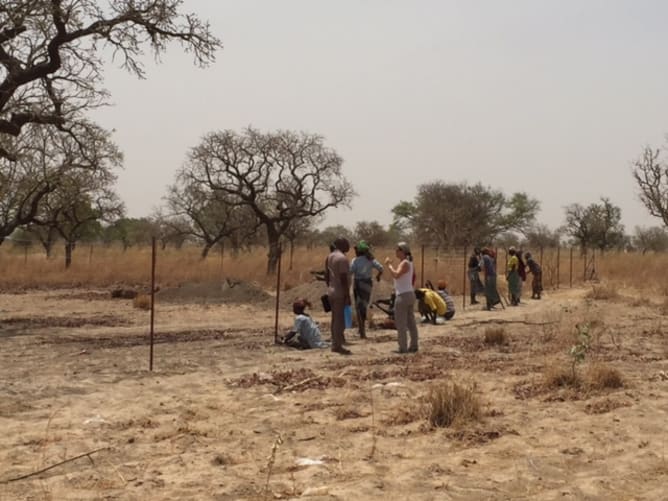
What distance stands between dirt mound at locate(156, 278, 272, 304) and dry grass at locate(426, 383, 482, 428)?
14.5 metres

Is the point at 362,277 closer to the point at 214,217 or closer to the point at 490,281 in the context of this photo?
the point at 490,281

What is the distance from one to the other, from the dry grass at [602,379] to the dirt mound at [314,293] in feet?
36.9

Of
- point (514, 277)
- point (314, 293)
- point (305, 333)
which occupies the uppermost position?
point (514, 277)

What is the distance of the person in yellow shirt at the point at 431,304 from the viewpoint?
→ 45.9ft

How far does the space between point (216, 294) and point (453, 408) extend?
15.6m

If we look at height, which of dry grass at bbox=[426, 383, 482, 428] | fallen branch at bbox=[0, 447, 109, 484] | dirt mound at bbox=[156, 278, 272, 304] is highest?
dirt mound at bbox=[156, 278, 272, 304]

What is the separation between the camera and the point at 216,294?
68.7 ft

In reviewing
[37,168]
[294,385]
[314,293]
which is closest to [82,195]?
[37,168]

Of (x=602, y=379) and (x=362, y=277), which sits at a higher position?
(x=362, y=277)

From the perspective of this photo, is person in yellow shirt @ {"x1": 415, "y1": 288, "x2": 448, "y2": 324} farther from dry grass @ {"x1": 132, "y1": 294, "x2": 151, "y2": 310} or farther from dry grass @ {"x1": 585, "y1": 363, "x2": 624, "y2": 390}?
dry grass @ {"x1": 132, "y1": 294, "x2": 151, "y2": 310}

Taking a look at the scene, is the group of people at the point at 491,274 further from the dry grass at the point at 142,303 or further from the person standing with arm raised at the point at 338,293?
the dry grass at the point at 142,303

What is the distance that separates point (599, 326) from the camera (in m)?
12.7

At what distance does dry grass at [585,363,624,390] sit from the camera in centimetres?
713

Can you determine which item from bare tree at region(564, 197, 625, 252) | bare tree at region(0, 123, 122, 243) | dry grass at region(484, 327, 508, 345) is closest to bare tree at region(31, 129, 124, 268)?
bare tree at region(0, 123, 122, 243)
